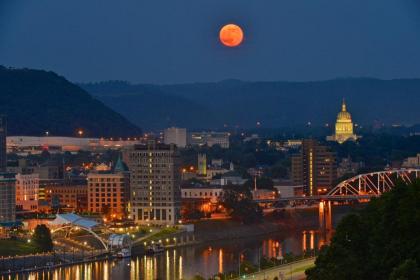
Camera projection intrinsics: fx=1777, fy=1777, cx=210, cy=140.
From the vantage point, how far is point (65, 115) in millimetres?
100938

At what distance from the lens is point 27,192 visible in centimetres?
5434

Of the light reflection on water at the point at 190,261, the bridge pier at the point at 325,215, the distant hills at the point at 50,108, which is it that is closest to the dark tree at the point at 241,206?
the bridge pier at the point at 325,215

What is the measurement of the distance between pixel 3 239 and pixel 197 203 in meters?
12.9

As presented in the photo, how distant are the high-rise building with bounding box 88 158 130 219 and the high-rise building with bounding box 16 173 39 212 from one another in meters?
1.79

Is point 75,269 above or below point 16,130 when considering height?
below

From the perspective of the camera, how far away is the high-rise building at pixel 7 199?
1855 inches

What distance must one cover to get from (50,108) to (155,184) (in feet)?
167

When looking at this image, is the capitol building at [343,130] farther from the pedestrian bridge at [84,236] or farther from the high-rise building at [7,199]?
the pedestrian bridge at [84,236]

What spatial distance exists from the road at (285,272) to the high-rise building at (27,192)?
60.8ft

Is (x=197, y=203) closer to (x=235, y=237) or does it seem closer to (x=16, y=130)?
(x=235, y=237)

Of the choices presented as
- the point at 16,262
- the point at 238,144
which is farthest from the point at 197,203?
the point at 238,144

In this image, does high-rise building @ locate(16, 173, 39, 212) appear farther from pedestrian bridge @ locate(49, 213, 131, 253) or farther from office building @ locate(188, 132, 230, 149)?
office building @ locate(188, 132, 230, 149)

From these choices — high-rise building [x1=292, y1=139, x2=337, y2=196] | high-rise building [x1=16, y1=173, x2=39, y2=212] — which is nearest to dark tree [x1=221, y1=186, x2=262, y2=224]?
high-rise building [x1=16, y1=173, x2=39, y2=212]

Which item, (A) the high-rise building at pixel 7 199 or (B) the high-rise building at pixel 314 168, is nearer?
(A) the high-rise building at pixel 7 199
